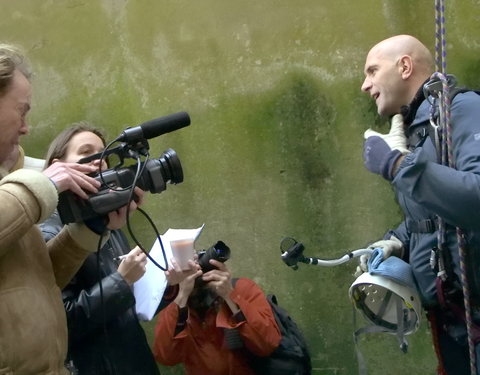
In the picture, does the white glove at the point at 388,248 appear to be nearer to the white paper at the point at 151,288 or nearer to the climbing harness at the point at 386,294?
the climbing harness at the point at 386,294

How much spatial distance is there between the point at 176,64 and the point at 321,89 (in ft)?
2.21

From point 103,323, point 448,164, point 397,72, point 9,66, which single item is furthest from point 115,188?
point 397,72

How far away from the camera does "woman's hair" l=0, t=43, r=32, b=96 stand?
1.38m

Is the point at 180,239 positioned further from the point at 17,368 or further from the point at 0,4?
the point at 0,4

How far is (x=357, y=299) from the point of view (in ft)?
6.97

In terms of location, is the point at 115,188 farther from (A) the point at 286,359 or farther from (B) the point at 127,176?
(A) the point at 286,359

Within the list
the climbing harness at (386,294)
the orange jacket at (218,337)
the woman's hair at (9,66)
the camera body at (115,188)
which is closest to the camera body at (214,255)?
the orange jacket at (218,337)

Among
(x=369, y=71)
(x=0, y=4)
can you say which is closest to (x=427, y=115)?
(x=369, y=71)

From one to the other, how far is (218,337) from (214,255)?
31 cm

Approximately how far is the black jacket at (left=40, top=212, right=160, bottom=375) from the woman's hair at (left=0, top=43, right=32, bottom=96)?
1.99 feet

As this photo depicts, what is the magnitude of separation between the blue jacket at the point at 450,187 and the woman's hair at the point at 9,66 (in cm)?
95

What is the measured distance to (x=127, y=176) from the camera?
4.98 feet

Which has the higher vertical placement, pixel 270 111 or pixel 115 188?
pixel 115 188

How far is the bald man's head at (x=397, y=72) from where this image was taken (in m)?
2.15
